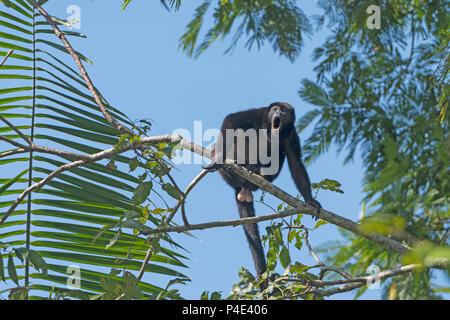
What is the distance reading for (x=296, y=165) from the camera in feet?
13.6

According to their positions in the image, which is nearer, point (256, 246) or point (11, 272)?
point (11, 272)

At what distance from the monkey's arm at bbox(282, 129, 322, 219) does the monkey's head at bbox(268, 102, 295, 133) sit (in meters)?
0.12

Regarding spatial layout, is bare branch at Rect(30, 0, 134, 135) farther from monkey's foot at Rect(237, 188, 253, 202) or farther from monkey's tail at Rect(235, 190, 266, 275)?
monkey's foot at Rect(237, 188, 253, 202)

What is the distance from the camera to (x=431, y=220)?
478cm

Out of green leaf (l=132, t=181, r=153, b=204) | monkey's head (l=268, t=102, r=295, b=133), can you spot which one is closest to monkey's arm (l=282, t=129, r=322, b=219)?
monkey's head (l=268, t=102, r=295, b=133)

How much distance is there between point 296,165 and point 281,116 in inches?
16.8

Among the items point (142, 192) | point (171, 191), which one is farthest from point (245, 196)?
point (142, 192)

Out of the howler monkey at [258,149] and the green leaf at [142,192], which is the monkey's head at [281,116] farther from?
the green leaf at [142,192]

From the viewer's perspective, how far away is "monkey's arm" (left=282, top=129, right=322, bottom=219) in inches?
159

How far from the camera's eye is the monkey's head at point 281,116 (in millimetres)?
4138
